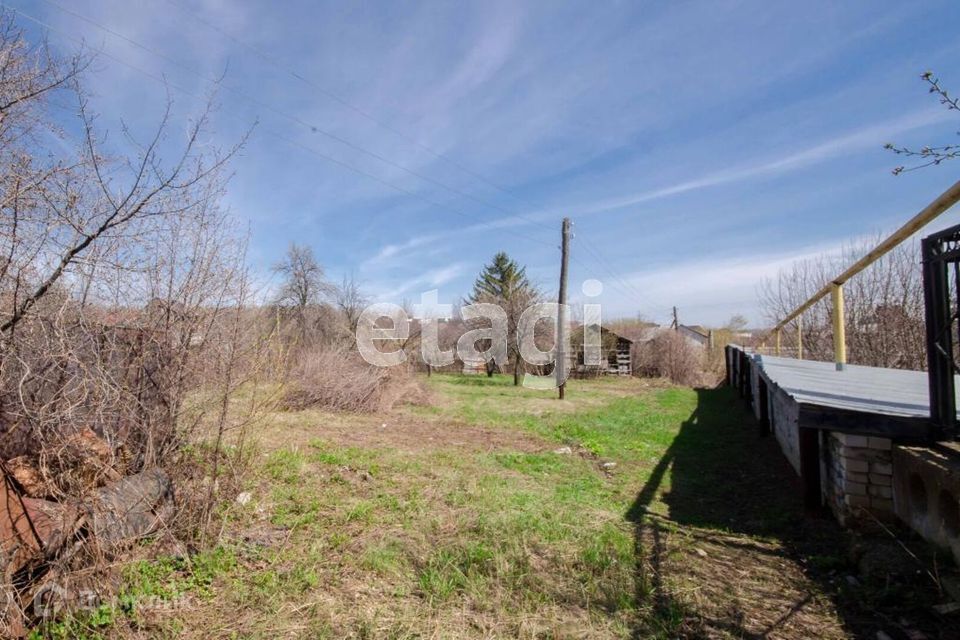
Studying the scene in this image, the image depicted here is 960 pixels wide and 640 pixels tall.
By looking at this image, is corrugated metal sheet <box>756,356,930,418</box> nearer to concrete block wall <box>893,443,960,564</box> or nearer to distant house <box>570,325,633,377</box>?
concrete block wall <box>893,443,960,564</box>

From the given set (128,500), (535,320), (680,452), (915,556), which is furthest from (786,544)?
(535,320)

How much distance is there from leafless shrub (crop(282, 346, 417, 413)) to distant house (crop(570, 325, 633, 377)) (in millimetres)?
15663

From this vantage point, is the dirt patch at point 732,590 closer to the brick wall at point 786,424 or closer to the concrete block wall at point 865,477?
the concrete block wall at point 865,477

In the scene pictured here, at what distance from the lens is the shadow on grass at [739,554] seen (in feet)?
8.61

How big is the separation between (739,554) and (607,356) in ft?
73.6

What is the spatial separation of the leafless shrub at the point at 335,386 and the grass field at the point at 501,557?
3.76 m

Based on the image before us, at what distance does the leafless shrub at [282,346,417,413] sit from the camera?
1052 cm

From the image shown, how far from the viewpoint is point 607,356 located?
25484 mm

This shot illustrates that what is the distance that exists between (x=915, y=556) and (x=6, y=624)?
4.83 metres

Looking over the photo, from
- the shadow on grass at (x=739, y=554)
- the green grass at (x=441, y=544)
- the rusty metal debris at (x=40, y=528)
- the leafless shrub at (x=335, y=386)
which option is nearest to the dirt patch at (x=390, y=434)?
the green grass at (x=441, y=544)

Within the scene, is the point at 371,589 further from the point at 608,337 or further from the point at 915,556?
the point at 608,337

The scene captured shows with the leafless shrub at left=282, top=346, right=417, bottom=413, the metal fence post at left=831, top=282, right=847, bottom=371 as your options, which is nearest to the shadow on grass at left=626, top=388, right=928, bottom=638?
the metal fence post at left=831, top=282, right=847, bottom=371

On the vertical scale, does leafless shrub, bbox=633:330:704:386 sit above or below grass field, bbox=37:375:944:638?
above

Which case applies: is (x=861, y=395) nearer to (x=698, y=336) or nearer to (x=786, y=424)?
(x=786, y=424)
